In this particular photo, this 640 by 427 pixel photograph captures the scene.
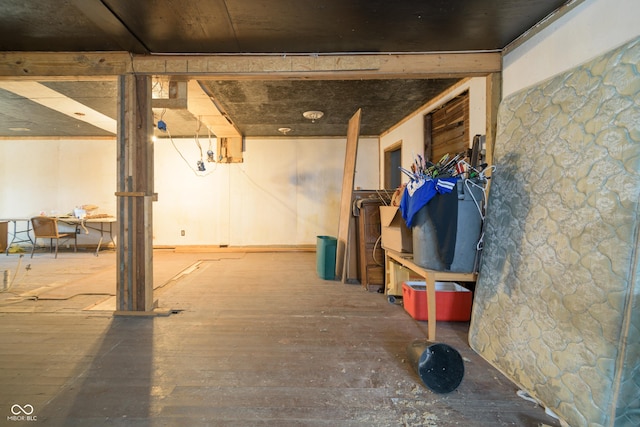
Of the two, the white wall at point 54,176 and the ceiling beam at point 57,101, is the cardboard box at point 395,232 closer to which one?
the ceiling beam at point 57,101

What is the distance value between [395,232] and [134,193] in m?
2.38

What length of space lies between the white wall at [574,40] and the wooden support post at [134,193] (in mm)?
3223

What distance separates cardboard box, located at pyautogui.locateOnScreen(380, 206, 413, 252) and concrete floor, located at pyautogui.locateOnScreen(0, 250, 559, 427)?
63 centimetres

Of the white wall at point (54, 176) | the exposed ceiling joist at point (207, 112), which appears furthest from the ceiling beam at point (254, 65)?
the white wall at point (54, 176)

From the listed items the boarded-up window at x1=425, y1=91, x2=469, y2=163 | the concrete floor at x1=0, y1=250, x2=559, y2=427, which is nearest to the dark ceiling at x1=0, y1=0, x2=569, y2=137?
the boarded-up window at x1=425, y1=91, x2=469, y2=163

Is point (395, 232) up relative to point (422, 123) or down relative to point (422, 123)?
down

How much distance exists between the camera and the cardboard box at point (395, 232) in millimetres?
2336

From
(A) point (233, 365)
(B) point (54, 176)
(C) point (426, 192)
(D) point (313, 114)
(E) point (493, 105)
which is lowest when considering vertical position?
(A) point (233, 365)

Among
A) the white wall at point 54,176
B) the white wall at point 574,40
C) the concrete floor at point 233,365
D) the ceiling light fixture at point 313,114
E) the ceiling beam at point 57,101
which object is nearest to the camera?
the concrete floor at point 233,365

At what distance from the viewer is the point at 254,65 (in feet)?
8.00

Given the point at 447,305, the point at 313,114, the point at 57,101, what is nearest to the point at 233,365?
the point at 447,305

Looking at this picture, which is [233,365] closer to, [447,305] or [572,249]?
[447,305]

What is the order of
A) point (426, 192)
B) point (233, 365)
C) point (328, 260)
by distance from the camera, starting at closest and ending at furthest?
point (233, 365), point (426, 192), point (328, 260)

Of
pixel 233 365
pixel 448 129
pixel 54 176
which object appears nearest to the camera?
pixel 233 365
